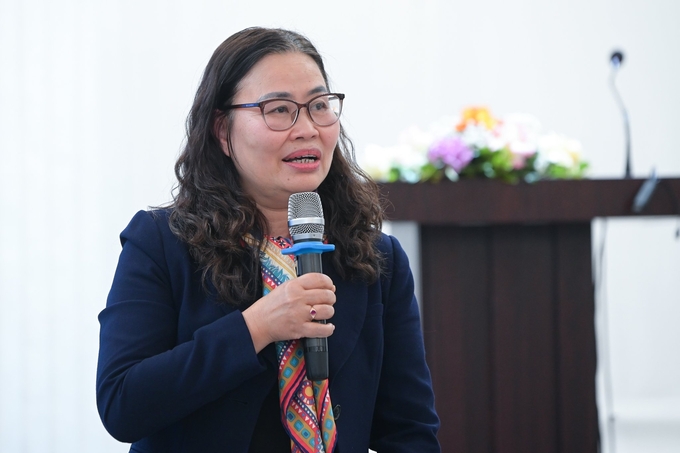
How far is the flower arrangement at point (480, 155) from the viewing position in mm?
2738

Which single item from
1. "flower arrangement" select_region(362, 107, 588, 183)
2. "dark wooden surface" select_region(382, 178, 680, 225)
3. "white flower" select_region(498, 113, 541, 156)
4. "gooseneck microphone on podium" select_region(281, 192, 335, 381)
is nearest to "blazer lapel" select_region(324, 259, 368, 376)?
"gooseneck microphone on podium" select_region(281, 192, 335, 381)

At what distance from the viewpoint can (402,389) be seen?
1486 millimetres

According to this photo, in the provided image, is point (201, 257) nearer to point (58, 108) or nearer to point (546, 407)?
point (546, 407)

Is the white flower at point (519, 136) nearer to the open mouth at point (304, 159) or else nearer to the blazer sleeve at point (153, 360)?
the open mouth at point (304, 159)

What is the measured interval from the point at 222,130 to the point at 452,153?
4.54 ft

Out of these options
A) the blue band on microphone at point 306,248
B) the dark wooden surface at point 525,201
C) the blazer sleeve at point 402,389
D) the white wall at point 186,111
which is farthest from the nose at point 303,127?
the white wall at point 186,111

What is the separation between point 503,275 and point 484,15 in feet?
7.99

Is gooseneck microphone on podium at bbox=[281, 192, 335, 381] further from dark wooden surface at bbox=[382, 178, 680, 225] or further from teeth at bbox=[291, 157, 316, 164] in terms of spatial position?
dark wooden surface at bbox=[382, 178, 680, 225]

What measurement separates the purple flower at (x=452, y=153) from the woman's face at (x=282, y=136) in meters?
1.35

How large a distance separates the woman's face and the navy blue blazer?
0.19 meters

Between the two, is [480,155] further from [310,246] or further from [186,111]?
[186,111]

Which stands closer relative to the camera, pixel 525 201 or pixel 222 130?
pixel 222 130

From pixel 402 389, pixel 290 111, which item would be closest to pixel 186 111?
pixel 290 111

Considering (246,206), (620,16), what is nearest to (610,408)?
(620,16)
